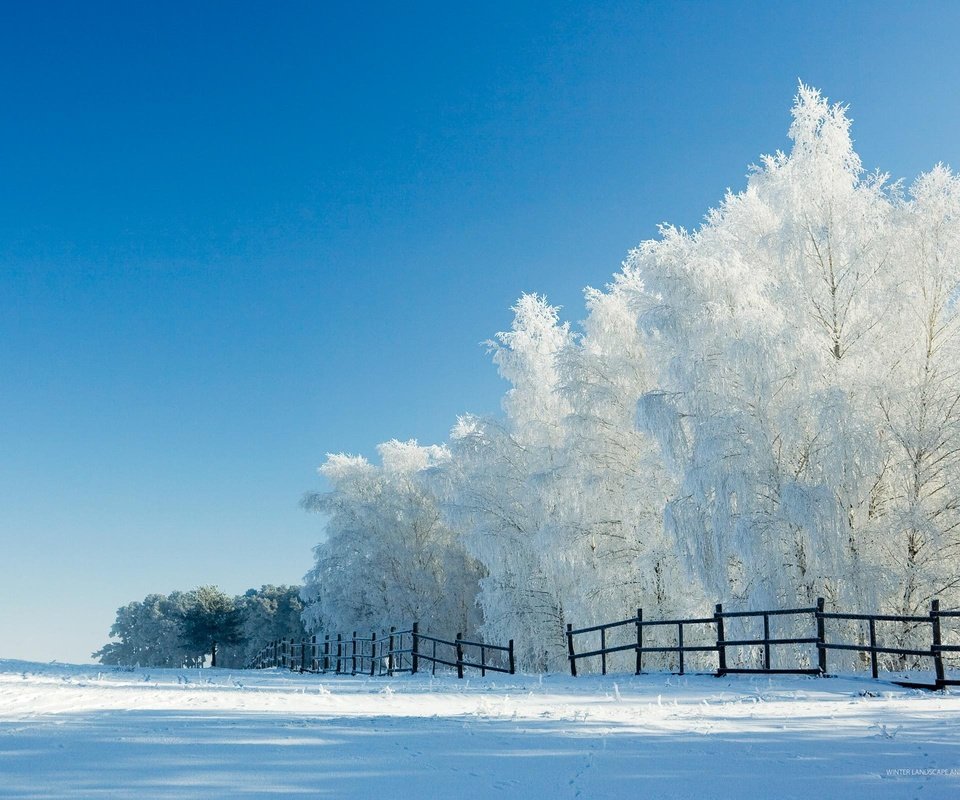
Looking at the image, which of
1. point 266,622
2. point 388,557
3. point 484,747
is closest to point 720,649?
point 484,747

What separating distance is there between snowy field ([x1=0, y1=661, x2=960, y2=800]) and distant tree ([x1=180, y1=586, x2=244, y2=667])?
192ft

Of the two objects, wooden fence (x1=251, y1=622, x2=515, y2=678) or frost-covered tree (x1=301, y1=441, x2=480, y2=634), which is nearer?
wooden fence (x1=251, y1=622, x2=515, y2=678)

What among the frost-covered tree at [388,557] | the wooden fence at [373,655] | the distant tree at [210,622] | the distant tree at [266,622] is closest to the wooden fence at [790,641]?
the wooden fence at [373,655]

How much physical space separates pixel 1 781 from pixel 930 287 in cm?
1726

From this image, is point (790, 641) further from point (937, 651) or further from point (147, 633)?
point (147, 633)

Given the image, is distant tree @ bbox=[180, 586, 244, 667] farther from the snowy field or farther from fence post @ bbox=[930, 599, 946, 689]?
fence post @ bbox=[930, 599, 946, 689]

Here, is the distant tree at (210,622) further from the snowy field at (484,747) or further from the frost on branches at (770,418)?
the snowy field at (484,747)

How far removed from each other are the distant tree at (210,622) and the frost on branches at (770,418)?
46869 millimetres

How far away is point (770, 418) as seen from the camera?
16.7 metres

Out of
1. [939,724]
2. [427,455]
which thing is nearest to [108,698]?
[939,724]

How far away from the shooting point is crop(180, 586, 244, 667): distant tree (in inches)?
2512

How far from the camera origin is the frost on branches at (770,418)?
15.3 meters

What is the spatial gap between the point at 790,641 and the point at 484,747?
8.28 meters

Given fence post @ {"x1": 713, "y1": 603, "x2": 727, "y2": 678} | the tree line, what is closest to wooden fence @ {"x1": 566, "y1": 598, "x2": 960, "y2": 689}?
fence post @ {"x1": 713, "y1": 603, "x2": 727, "y2": 678}
